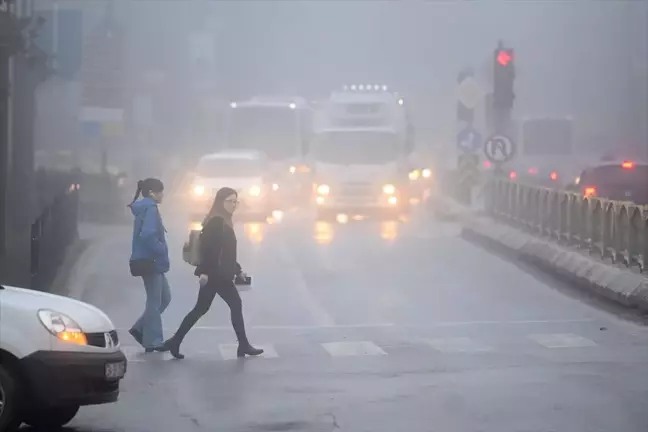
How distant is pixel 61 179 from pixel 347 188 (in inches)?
396

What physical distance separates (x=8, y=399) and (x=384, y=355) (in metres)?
5.49

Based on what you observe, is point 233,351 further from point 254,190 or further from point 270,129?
point 270,129

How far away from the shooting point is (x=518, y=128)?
184 feet

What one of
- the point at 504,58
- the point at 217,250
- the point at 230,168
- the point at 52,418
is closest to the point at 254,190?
the point at 230,168

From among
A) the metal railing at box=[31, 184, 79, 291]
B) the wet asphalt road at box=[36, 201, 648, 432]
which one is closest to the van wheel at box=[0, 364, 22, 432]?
the wet asphalt road at box=[36, 201, 648, 432]

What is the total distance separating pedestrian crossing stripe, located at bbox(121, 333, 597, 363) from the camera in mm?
13891

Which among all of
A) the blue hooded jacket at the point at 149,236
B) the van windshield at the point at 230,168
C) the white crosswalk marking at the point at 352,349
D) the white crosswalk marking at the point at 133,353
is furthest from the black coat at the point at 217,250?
the van windshield at the point at 230,168

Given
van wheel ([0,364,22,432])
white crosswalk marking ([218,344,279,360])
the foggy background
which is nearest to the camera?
van wheel ([0,364,22,432])

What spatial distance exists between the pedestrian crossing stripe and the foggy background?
75.0 ft

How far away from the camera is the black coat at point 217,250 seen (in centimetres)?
1352

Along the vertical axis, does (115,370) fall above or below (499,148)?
below

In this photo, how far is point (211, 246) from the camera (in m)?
13.5

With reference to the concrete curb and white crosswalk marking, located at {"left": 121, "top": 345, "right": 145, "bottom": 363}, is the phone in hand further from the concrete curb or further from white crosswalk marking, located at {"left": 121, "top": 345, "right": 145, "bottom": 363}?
the concrete curb

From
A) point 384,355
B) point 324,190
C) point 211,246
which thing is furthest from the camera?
point 324,190
